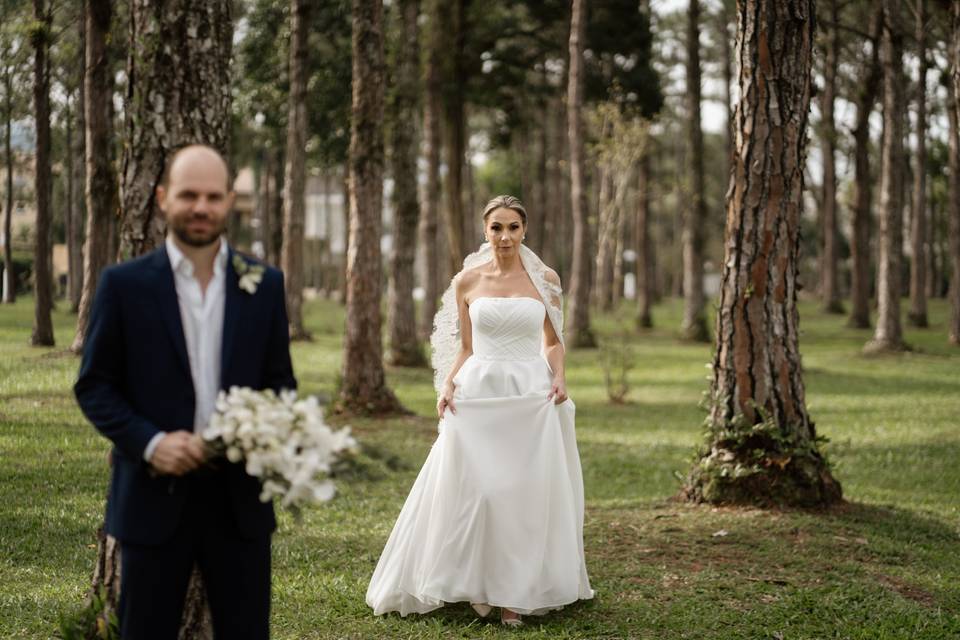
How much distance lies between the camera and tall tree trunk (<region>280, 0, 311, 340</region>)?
2156 centimetres

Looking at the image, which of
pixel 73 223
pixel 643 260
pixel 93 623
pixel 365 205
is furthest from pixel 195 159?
pixel 643 260

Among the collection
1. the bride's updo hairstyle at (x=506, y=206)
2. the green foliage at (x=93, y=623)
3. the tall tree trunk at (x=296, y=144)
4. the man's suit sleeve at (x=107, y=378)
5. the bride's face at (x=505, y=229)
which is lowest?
the green foliage at (x=93, y=623)

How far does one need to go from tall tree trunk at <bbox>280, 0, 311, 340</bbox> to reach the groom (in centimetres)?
1747

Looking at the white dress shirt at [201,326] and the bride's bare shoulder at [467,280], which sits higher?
the bride's bare shoulder at [467,280]

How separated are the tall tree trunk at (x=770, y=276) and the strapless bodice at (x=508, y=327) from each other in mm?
2760

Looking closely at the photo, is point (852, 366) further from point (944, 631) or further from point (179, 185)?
point (179, 185)

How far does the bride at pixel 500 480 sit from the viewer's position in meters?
6.27

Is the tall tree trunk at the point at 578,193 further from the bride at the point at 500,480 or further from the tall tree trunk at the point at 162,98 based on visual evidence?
the tall tree trunk at the point at 162,98

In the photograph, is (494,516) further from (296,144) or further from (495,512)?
(296,144)

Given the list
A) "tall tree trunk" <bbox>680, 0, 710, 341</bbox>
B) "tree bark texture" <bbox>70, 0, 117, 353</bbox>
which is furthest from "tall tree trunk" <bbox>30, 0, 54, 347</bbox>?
"tall tree trunk" <bbox>680, 0, 710, 341</bbox>

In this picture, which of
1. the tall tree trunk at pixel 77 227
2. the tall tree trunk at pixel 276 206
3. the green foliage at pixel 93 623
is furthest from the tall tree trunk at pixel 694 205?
the green foliage at pixel 93 623

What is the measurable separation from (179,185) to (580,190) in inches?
900

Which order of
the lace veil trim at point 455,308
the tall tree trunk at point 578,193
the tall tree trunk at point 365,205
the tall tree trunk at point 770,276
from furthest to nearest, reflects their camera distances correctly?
the tall tree trunk at point 578,193 < the tall tree trunk at point 365,205 < the tall tree trunk at point 770,276 < the lace veil trim at point 455,308

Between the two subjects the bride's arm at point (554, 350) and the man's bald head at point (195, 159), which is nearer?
the man's bald head at point (195, 159)
